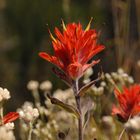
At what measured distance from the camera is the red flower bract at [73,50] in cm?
153

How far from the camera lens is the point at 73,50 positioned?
1532 mm

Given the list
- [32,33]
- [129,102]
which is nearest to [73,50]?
[129,102]

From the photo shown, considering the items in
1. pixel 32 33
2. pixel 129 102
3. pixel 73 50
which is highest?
pixel 32 33

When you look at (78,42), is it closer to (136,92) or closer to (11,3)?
(136,92)

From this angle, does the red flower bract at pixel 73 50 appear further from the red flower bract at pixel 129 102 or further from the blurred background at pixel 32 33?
the blurred background at pixel 32 33

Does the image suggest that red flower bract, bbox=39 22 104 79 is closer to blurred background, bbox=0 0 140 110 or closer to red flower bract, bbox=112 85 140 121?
red flower bract, bbox=112 85 140 121

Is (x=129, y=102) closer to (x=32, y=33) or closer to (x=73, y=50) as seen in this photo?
(x=73, y=50)

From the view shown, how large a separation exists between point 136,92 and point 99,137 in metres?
0.44

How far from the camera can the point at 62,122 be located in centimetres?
248

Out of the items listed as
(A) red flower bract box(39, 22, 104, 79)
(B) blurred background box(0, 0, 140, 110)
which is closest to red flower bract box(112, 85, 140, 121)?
(A) red flower bract box(39, 22, 104, 79)

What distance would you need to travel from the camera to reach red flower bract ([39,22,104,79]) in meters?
1.53

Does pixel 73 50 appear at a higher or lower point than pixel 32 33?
lower

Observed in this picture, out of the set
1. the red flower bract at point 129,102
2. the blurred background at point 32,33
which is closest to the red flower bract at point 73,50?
the red flower bract at point 129,102

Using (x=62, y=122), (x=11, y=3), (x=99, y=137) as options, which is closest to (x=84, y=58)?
(x=99, y=137)
